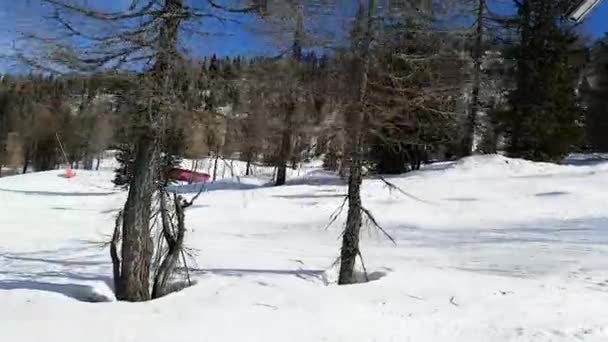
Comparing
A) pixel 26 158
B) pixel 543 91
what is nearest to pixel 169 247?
pixel 543 91

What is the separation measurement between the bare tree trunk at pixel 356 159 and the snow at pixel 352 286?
0.40 meters

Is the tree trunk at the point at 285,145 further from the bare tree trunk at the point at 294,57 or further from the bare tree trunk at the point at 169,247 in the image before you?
the bare tree trunk at the point at 169,247

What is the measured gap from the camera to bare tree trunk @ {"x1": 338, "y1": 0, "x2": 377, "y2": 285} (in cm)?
766

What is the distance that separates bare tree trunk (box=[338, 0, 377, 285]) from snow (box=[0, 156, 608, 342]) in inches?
15.7

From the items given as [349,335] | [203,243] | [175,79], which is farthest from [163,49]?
[203,243]

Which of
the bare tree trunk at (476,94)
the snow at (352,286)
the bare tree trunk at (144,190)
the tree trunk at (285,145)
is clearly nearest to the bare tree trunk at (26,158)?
A: the tree trunk at (285,145)

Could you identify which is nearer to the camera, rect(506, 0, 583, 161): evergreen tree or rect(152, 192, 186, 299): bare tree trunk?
rect(152, 192, 186, 299): bare tree trunk

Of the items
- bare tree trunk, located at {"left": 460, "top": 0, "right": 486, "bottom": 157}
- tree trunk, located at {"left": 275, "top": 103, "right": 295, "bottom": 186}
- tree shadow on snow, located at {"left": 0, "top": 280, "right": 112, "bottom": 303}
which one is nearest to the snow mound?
bare tree trunk, located at {"left": 460, "top": 0, "right": 486, "bottom": 157}

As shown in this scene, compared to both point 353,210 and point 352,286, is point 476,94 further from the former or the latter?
point 352,286

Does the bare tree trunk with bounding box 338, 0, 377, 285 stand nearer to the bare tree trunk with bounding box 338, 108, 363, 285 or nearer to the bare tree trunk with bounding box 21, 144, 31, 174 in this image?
the bare tree trunk with bounding box 338, 108, 363, 285

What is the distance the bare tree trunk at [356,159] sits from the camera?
7.66 metres

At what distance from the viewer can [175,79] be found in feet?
21.8

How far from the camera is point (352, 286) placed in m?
6.88

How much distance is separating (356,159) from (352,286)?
1601mm
